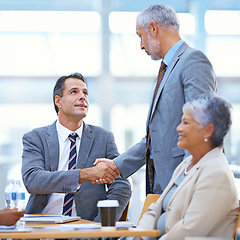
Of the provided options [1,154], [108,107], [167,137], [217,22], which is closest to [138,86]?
[108,107]

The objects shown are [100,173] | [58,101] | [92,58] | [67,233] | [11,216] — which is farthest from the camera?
[92,58]

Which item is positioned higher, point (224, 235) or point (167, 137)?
point (167, 137)

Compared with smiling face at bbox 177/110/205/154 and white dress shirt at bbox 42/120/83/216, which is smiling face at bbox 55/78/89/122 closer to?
white dress shirt at bbox 42/120/83/216

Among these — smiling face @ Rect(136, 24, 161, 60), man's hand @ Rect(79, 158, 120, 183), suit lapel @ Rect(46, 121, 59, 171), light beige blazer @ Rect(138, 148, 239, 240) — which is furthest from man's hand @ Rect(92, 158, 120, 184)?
light beige blazer @ Rect(138, 148, 239, 240)

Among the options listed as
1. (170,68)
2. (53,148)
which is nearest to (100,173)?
(53,148)

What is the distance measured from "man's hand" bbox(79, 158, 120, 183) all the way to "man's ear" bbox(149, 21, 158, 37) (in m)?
0.77

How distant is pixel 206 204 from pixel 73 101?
1.49 m

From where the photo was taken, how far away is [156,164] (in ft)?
8.54

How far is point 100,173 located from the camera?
2883 millimetres

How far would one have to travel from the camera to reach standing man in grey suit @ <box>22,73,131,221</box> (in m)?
2.91

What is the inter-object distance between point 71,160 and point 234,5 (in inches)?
218

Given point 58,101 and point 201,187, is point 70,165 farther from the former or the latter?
point 201,187

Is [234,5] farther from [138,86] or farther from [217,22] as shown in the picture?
A: [138,86]

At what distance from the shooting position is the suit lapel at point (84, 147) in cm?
307
